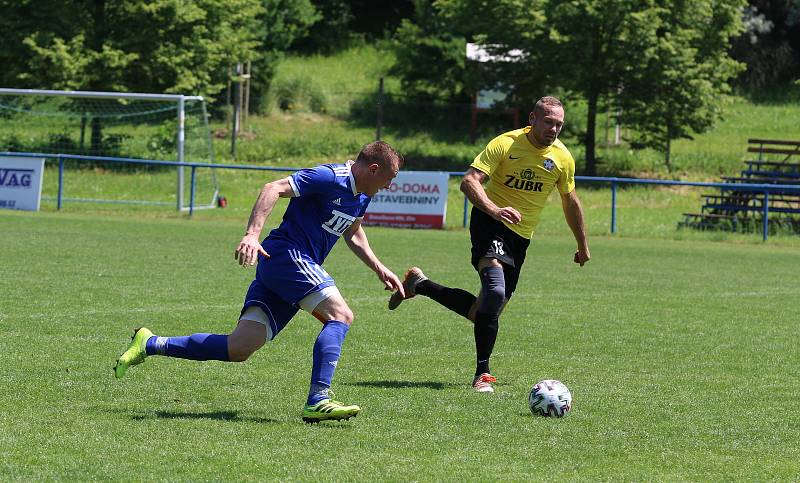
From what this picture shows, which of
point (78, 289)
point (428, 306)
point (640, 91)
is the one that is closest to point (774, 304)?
point (428, 306)

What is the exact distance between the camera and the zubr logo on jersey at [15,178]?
24.8 metres

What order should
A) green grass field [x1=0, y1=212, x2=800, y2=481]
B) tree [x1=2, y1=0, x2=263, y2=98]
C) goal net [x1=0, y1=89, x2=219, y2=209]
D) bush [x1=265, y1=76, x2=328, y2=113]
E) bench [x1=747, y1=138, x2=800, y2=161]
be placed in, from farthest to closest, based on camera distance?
1. bush [x1=265, y1=76, x2=328, y2=113]
2. tree [x1=2, y1=0, x2=263, y2=98]
3. goal net [x1=0, y1=89, x2=219, y2=209]
4. bench [x1=747, y1=138, x2=800, y2=161]
5. green grass field [x1=0, y1=212, x2=800, y2=481]

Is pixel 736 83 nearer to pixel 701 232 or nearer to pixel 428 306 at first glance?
pixel 701 232

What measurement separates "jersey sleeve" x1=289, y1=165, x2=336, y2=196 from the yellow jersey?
1.83 m

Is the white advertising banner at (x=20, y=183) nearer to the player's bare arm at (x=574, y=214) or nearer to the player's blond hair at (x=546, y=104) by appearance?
the player's bare arm at (x=574, y=214)

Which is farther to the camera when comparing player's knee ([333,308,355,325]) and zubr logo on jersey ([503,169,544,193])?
zubr logo on jersey ([503,169,544,193])

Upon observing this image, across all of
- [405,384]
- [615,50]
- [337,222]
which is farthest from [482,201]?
[615,50]

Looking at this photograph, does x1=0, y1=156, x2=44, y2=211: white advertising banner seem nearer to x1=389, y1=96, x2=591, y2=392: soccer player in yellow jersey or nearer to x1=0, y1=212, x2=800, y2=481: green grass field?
x1=0, y1=212, x2=800, y2=481: green grass field

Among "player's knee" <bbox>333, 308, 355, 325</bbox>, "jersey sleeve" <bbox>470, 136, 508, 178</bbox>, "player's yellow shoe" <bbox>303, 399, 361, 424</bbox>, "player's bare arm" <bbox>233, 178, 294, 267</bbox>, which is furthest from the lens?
"jersey sleeve" <bbox>470, 136, 508, 178</bbox>

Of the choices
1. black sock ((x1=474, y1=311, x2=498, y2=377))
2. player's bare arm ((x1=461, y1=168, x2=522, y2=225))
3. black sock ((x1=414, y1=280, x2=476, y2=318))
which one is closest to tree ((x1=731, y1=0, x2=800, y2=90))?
black sock ((x1=414, y1=280, x2=476, y2=318))

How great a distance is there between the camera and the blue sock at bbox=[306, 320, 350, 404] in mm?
6075

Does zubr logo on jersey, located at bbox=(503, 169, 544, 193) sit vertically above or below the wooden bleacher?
above

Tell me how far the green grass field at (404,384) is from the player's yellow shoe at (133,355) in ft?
0.73

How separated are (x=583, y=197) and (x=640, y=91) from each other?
583cm
